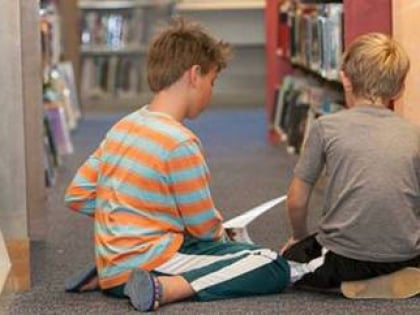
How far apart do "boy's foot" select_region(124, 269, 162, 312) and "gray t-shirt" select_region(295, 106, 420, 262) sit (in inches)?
18.0

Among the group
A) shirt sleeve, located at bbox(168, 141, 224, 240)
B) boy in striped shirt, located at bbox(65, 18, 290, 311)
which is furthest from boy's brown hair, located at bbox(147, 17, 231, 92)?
shirt sleeve, located at bbox(168, 141, 224, 240)

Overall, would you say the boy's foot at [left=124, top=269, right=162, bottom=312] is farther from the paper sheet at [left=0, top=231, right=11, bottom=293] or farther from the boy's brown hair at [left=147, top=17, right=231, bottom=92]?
the boy's brown hair at [left=147, top=17, right=231, bottom=92]

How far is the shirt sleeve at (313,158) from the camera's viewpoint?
2.48 m

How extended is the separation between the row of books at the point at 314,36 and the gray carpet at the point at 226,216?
52 centimetres

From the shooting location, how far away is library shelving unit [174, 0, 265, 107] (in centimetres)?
831

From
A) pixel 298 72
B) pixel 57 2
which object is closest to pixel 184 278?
pixel 298 72

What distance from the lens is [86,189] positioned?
2.54m

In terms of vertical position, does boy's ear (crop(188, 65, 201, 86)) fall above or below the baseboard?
above

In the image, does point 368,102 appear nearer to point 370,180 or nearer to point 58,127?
point 370,180

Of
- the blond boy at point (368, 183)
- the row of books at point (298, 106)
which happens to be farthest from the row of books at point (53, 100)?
the blond boy at point (368, 183)

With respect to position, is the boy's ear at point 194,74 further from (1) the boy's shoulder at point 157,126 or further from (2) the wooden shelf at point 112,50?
(2) the wooden shelf at point 112,50

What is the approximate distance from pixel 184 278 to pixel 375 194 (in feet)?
1.66

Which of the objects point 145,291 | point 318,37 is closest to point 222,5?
point 318,37

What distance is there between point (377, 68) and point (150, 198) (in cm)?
64
